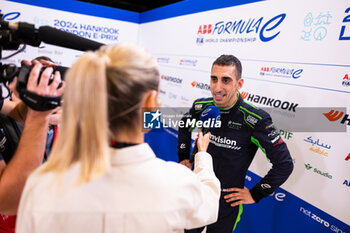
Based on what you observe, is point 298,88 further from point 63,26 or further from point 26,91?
point 63,26

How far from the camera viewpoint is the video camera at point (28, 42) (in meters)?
0.75

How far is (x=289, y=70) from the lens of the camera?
6.60 feet

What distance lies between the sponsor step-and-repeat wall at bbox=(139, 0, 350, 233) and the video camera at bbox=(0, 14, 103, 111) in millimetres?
1650

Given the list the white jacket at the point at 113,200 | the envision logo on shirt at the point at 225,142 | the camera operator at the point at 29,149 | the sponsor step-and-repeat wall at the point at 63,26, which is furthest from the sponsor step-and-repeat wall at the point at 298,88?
the sponsor step-and-repeat wall at the point at 63,26

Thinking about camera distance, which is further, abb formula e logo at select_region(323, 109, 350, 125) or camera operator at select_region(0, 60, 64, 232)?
abb formula e logo at select_region(323, 109, 350, 125)

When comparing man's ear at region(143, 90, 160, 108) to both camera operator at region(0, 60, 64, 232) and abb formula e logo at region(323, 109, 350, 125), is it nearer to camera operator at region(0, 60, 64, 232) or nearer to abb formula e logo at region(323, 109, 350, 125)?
camera operator at region(0, 60, 64, 232)

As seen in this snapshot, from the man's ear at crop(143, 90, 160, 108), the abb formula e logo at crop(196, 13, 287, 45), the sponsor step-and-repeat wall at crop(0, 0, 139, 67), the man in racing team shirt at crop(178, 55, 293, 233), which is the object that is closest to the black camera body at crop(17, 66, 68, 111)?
the man's ear at crop(143, 90, 160, 108)

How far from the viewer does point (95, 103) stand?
61 centimetres

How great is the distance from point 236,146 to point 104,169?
4.14 ft

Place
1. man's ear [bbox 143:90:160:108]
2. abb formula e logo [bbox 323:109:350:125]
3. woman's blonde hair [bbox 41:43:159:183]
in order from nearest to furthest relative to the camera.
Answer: woman's blonde hair [bbox 41:43:159:183], man's ear [bbox 143:90:160:108], abb formula e logo [bbox 323:109:350:125]

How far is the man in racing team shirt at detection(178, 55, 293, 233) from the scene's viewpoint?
163cm

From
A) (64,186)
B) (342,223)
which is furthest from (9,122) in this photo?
(342,223)

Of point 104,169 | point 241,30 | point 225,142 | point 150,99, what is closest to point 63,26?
point 241,30

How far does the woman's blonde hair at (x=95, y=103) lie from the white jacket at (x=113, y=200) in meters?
0.05
